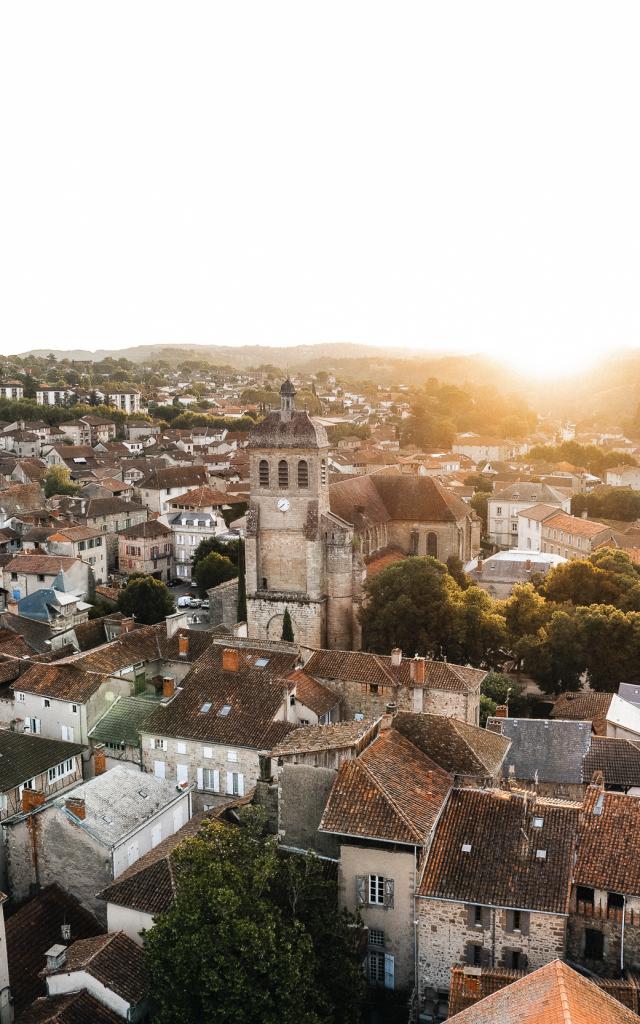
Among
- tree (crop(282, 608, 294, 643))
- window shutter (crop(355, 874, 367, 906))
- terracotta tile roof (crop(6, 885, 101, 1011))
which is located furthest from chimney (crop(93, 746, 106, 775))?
tree (crop(282, 608, 294, 643))

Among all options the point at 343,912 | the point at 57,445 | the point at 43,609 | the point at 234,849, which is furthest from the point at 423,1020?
the point at 57,445

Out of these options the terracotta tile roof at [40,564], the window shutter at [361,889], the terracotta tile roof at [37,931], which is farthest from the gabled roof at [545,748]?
the terracotta tile roof at [40,564]

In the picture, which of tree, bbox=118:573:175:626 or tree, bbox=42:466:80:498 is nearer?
tree, bbox=118:573:175:626

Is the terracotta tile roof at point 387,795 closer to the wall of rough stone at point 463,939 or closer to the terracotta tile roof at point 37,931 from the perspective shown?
the wall of rough stone at point 463,939

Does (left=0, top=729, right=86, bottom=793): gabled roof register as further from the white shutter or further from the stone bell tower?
the stone bell tower

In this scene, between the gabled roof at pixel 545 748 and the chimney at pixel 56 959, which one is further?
the gabled roof at pixel 545 748

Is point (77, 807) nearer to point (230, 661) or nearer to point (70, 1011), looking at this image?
point (70, 1011)

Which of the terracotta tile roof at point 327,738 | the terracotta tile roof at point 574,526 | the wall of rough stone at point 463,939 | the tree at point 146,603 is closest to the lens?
the wall of rough stone at point 463,939
